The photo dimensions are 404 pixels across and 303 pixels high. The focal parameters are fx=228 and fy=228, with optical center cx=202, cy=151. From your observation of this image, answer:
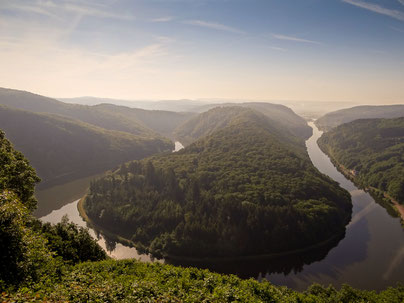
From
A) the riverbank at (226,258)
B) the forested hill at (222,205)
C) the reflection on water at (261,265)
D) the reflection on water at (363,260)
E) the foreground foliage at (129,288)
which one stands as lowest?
the reflection on water at (363,260)

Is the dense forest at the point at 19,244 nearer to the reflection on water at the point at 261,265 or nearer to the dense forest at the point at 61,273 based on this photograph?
the dense forest at the point at 61,273

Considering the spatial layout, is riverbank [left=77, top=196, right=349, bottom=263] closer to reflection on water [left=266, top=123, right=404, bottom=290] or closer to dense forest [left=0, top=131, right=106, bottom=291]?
reflection on water [left=266, top=123, right=404, bottom=290]

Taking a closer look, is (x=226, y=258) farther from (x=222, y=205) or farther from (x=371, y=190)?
(x=371, y=190)

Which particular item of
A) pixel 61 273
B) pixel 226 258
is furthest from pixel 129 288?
pixel 226 258

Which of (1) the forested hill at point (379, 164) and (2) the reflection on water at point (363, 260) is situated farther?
(1) the forested hill at point (379, 164)

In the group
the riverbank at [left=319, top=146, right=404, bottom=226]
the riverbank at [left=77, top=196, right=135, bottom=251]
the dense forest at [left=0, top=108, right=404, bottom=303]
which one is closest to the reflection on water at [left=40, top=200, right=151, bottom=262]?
the riverbank at [left=77, top=196, right=135, bottom=251]

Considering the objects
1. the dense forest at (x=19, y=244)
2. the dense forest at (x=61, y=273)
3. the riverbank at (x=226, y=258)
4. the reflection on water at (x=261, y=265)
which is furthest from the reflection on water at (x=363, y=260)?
the dense forest at (x=19, y=244)

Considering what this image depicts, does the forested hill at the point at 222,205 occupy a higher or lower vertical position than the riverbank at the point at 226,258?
higher
